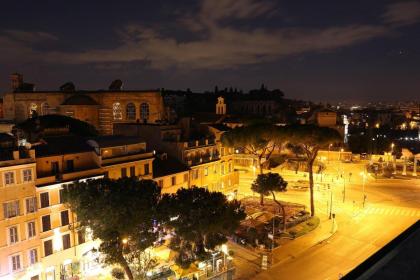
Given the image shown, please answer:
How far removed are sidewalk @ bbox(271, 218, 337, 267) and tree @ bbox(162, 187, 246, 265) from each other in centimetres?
742

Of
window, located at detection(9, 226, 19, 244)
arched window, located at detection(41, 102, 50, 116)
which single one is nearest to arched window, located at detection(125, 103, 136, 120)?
arched window, located at detection(41, 102, 50, 116)

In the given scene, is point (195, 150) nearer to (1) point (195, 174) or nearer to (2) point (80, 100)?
(1) point (195, 174)

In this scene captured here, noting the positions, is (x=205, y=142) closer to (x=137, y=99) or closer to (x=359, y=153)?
(x=137, y=99)

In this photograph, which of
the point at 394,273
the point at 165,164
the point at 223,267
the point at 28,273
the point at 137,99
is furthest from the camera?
the point at 137,99

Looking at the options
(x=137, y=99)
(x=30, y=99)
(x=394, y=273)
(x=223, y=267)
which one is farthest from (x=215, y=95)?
(x=394, y=273)

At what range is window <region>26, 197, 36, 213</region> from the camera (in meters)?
27.0

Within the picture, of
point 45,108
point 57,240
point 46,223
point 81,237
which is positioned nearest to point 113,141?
point 81,237

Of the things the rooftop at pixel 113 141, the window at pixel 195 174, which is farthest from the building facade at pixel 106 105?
the rooftop at pixel 113 141

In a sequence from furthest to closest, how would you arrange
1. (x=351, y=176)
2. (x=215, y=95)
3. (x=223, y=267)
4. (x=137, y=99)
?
(x=215, y=95) < (x=137, y=99) < (x=351, y=176) < (x=223, y=267)

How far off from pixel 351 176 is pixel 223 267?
143 ft

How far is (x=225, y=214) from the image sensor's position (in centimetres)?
2678

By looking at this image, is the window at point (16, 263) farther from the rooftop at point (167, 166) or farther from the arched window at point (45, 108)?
the arched window at point (45, 108)

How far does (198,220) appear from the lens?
25.5m

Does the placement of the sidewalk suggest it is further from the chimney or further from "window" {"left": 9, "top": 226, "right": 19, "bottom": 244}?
the chimney
